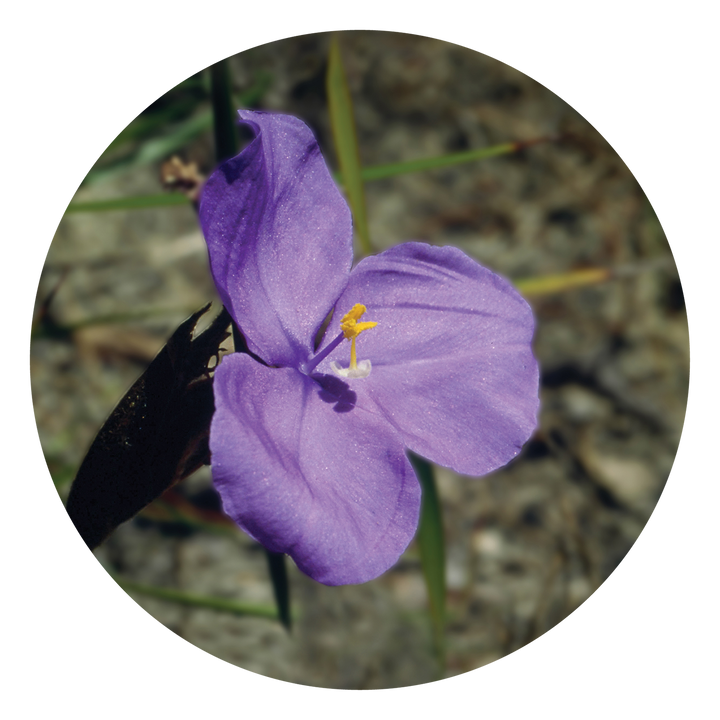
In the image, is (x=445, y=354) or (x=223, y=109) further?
(x=223, y=109)

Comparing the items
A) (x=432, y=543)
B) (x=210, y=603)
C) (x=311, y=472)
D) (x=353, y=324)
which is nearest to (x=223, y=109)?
(x=353, y=324)

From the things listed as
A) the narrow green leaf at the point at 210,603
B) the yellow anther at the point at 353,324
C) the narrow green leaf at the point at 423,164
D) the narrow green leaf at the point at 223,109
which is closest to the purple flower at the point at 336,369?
the yellow anther at the point at 353,324

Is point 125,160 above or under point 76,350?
above

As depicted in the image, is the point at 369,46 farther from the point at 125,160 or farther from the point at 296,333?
the point at 296,333

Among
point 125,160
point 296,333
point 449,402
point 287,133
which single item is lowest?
point 449,402

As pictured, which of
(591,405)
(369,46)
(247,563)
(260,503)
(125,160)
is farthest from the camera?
(591,405)

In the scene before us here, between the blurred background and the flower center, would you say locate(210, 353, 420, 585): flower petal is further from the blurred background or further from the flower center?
the blurred background

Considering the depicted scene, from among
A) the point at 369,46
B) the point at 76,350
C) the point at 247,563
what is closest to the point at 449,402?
the point at 369,46

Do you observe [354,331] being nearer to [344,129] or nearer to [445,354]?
[445,354]
